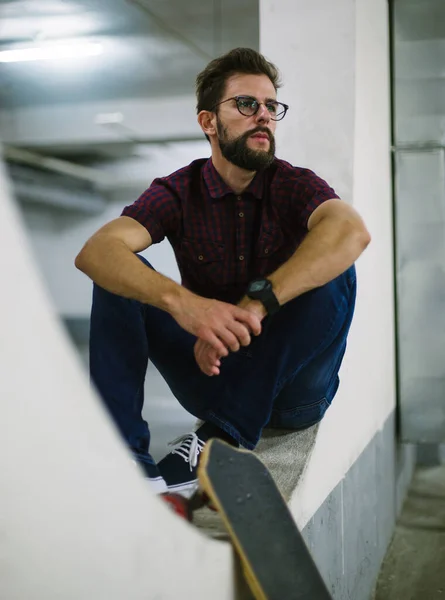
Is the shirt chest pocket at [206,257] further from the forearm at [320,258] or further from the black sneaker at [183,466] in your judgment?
the black sneaker at [183,466]

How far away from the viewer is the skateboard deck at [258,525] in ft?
4.14

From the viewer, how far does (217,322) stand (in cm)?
146

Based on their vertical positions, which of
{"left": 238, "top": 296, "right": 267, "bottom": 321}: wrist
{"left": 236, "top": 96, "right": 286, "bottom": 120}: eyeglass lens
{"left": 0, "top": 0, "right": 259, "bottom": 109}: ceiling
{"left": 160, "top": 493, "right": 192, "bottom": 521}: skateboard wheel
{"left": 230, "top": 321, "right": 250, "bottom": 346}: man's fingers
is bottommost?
{"left": 160, "top": 493, "right": 192, "bottom": 521}: skateboard wheel

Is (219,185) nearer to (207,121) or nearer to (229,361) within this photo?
(207,121)

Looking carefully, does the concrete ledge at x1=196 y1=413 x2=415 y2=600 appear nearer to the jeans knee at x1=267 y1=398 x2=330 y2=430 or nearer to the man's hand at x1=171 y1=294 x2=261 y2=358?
the jeans knee at x1=267 y1=398 x2=330 y2=430

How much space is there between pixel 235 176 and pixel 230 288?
27 centimetres

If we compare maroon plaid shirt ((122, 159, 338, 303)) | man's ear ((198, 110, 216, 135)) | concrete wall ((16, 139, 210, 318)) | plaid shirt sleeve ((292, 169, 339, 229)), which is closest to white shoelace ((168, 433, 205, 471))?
maroon plaid shirt ((122, 159, 338, 303))

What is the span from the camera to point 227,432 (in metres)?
1.71

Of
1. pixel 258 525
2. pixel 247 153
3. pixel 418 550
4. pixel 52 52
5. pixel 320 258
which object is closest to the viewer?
pixel 258 525

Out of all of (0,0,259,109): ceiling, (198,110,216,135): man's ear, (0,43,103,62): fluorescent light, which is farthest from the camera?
(0,43,103,62): fluorescent light

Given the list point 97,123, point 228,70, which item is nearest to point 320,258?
point 228,70

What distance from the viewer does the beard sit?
179 cm

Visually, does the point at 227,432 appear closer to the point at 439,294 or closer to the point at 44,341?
the point at 44,341

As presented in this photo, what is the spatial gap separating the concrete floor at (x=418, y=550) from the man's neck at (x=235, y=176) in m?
1.81
